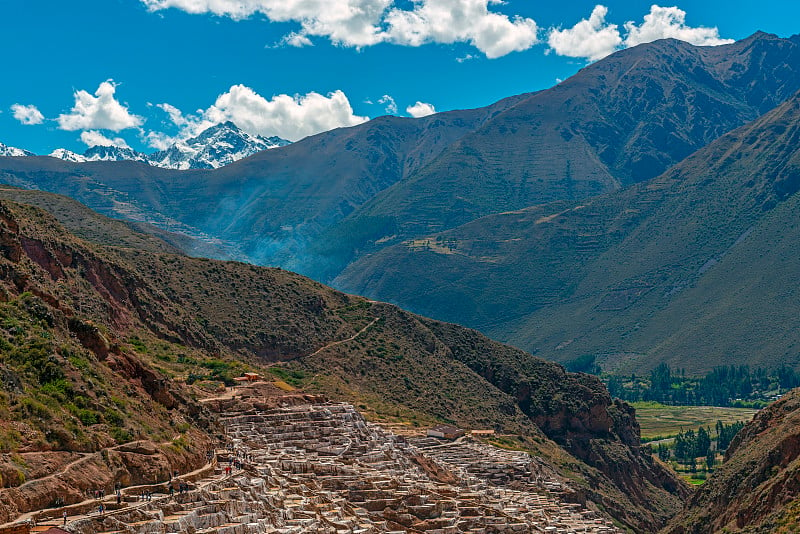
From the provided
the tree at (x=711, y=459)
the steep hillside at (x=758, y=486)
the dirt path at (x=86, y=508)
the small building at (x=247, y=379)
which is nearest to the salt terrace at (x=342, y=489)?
the dirt path at (x=86, y=508)

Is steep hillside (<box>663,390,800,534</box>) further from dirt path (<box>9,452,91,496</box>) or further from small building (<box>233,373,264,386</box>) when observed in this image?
dirt path (<box>9,452,91,496</box>)

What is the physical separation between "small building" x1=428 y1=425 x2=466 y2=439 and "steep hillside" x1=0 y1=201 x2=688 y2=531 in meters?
4.19

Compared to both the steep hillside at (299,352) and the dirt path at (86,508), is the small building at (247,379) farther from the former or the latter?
the dirt path at (86,508)

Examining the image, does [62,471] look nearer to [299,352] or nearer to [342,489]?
[342,489]

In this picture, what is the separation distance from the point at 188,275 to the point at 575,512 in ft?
236

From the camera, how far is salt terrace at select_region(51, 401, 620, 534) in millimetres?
41688

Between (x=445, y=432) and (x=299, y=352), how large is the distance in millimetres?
30922

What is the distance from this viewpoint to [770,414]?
102562 millimetres

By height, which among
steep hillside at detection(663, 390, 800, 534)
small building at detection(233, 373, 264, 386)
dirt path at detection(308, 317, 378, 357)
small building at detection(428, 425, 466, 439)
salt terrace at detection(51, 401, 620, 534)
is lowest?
steep hillside at detection(663, 390, 800, 534)

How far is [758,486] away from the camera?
270ft

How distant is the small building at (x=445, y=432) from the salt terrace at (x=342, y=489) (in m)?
4.08

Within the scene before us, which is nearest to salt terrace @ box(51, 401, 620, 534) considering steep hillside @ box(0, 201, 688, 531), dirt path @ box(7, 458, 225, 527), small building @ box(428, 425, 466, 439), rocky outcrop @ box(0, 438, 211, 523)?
dirt path @ box(7, 458, 225, 527)

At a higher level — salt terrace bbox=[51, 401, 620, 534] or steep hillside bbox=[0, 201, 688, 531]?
steep hillside bbox=[0, 201, 688, 531]

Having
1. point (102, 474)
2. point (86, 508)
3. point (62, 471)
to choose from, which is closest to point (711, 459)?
point (102, 474)
